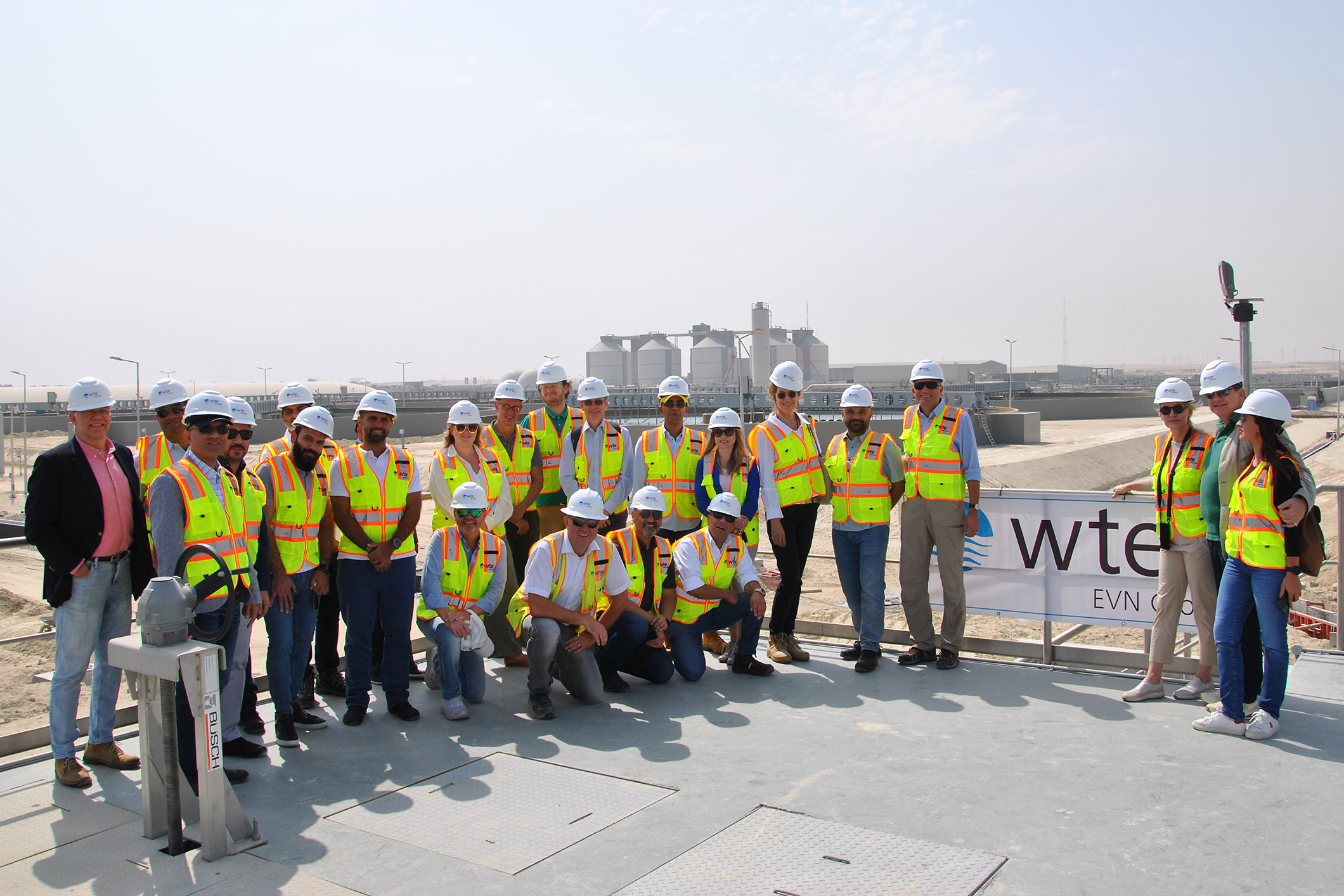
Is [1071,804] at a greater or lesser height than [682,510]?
lesser

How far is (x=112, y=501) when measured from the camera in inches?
194

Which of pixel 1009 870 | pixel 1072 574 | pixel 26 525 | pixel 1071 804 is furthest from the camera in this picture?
pixel 1072 574

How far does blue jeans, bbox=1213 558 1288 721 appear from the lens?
5234mm

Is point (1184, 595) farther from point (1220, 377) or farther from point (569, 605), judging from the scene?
point (569, 605)

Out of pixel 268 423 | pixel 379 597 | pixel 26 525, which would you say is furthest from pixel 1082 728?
pixel 268 423

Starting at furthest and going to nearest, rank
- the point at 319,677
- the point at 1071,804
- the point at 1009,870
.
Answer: the point at 319,677
the point at 1071,804
the point at 1009,870

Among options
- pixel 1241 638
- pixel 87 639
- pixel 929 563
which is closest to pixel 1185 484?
pixel 1241 638

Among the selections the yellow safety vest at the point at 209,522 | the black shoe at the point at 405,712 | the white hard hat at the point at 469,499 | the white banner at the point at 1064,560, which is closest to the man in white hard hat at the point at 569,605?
the white hard hat at the point at 469,499

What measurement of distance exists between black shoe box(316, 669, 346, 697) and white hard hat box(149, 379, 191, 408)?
2.06 m

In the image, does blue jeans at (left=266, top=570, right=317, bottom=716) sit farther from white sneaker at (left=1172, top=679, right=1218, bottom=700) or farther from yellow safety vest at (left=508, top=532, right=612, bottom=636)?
white sneaker at (left=1172, top=679, right=1218, bottom=700)

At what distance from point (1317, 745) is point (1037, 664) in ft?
6.49

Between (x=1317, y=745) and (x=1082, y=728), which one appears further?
(x=1082, y=728)

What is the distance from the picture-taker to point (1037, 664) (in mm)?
6918

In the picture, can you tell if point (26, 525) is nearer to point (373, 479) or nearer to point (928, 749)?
point (373, 479)
